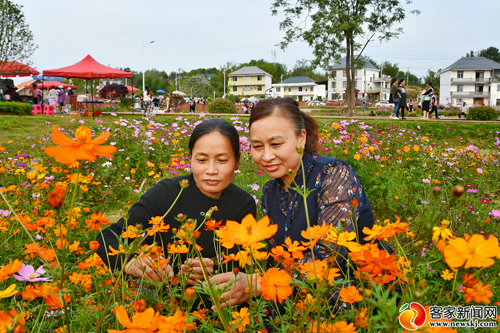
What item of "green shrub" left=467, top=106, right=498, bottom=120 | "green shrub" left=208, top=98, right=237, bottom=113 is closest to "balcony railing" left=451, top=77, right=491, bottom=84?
"green shrub" left=467, top=106, right=498, bottom=120

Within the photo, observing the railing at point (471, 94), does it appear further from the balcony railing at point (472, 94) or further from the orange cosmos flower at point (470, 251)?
the orange cosmos flower at point (470, 251)

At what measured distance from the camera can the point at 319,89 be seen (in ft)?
205

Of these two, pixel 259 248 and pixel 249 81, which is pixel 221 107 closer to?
pixel 259 248

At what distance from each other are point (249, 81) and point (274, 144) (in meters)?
61.1

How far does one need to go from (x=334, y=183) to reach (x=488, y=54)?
82.9 metres

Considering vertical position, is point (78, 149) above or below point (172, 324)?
above

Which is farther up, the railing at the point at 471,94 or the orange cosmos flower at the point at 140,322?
the railing at the point at 471,94

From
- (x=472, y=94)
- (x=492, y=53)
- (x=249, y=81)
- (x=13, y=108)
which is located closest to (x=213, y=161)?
(x=13, y=108)

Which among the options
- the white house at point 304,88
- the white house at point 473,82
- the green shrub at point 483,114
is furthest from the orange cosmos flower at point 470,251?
the white house at point 304,88

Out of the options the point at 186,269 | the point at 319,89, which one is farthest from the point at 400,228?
the point at 319,89

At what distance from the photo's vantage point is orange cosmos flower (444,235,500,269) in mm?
464

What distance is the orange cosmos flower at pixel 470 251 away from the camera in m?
0.46

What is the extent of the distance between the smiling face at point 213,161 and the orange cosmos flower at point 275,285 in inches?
39.3

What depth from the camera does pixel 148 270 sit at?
979mm
